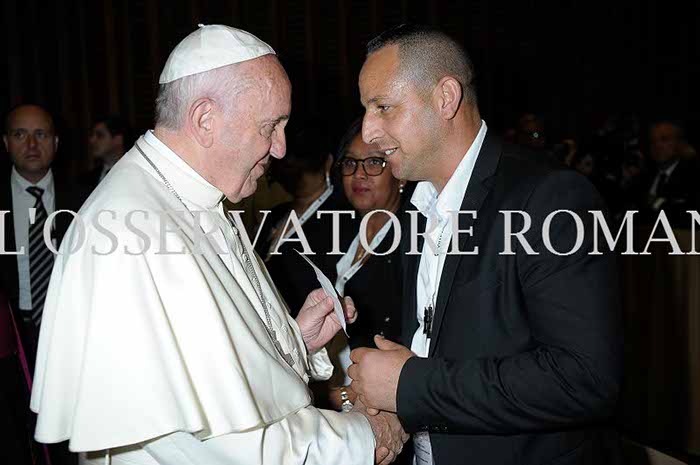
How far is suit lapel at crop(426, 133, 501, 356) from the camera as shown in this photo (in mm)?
2096

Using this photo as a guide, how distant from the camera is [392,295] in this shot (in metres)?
3.60

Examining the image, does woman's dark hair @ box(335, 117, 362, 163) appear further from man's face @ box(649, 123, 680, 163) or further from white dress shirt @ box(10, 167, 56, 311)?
man's face @ box(649, 123, 680, 163)

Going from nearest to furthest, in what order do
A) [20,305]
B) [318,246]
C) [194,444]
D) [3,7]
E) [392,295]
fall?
[194,444] < [392,295] < [318,246] < [20,305] < [3,7]

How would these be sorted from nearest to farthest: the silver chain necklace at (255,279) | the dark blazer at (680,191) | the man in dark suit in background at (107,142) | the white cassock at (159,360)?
1. the white cassock at (159,360)
2. the silver chain necklace at (255,279)
3. the dark blazer at (680,191)
4. the man in dark suit in background at (107,142)

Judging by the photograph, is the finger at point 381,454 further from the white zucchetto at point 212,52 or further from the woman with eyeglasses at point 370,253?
the white zucchetto at point 212,52

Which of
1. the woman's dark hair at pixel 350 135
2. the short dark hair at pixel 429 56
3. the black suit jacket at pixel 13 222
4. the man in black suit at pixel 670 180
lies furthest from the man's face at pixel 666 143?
the short dark hair at pixel 429 56

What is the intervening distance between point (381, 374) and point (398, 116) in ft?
2.43

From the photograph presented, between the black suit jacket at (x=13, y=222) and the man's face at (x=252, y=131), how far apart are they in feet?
9.07

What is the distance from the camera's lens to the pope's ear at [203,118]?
6.92ft

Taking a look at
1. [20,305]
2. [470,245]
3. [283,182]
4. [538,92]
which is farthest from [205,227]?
[538,92]

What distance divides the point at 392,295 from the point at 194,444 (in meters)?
1.79

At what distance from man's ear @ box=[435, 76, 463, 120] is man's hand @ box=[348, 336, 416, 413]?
68 centimetres

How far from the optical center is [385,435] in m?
2.25

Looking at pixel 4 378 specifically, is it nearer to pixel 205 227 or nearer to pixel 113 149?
pixel 205 227
